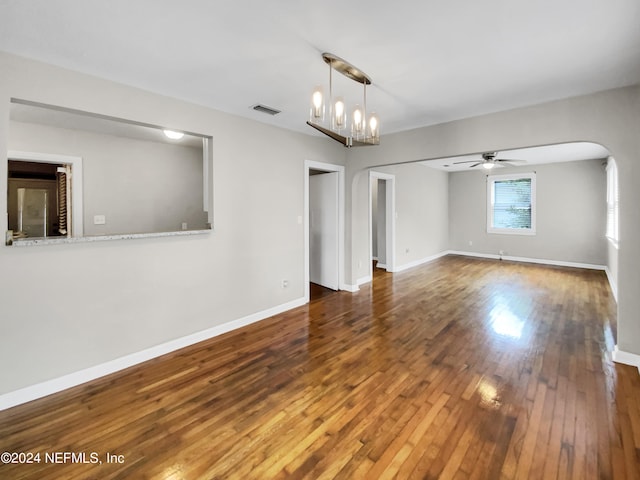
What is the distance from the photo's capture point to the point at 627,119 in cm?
258

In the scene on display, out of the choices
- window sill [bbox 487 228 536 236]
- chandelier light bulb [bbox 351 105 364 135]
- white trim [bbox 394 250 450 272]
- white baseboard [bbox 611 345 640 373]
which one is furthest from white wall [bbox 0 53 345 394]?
window sill [bbox 487 228 536 236]

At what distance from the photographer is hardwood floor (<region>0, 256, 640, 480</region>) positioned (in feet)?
5.20

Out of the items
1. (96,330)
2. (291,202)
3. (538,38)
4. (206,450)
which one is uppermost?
(538,38)

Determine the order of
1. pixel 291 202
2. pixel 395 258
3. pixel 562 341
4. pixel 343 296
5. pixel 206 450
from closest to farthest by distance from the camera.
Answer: pixel 206 450 < pixel 562 341 < pixel 291 202 < pixel 343 296 < pixel 395 258

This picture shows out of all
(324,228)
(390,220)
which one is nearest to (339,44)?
(324,228)

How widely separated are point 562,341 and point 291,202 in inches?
140

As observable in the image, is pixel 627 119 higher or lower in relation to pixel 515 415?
higher

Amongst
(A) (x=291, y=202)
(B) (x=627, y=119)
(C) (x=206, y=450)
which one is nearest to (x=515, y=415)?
(C) (x=206, y=450)

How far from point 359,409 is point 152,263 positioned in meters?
2.26

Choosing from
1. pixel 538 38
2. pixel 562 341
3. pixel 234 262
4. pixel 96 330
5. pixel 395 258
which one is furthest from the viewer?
pixel 395 258

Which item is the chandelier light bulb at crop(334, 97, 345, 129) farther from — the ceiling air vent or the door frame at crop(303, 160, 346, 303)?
the door frame at crop(303, 160, 346, 303)

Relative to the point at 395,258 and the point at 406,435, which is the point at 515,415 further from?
the point at 395,258

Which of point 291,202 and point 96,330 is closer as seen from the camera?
point 96,330

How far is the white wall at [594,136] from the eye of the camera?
2.58 meters
